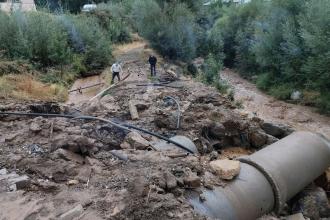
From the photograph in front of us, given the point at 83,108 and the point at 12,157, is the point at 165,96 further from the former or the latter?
the point at 12,157

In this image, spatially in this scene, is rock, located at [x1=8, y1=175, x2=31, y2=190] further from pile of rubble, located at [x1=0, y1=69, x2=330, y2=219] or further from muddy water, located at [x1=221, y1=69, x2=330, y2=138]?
muddy water, located at [x1=221, y1=69, x2=330, y2=138]

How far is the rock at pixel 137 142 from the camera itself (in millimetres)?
7422

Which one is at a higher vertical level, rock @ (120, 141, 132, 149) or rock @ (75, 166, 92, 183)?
rock @ (75, 166, 92, 183)

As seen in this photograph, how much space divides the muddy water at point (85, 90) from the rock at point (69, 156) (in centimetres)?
725

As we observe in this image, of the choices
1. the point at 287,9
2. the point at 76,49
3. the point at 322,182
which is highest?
the point at 287,9

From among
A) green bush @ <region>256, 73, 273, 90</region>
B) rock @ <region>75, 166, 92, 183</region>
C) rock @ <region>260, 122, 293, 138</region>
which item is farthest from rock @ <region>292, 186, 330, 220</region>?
green bush @ <region>256, 73, 273, 90</region>

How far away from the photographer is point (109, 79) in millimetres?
17031

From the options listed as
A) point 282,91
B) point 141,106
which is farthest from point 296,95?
point 141,106

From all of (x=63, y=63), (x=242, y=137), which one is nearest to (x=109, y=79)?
(x=63, y=63)

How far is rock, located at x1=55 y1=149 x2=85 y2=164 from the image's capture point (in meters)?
6.54

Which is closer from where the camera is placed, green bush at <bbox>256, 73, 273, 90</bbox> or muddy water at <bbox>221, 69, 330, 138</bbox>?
muddy water at <bbox>221, 69, 330, 138</bbox>

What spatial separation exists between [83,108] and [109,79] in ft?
21.5

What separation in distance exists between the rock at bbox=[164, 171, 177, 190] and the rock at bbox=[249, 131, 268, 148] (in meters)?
5.81

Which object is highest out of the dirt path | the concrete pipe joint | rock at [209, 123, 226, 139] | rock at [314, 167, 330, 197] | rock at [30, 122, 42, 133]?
rock at [30, 122, 42, 133]
